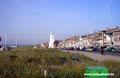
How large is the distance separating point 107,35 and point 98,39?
1041 cm

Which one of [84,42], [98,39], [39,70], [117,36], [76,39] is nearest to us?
[39,70]

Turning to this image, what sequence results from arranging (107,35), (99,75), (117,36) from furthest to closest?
(107,35), (117,36), (99,75)

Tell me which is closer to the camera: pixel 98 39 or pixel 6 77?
pixel 6 77

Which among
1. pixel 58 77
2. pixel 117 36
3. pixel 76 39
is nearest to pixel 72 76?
pixel 58 77

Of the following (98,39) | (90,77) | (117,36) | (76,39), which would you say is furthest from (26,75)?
(76,39)

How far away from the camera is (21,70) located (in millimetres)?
13648

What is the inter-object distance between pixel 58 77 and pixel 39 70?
138cm

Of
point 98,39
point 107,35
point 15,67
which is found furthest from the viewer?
point 98,39

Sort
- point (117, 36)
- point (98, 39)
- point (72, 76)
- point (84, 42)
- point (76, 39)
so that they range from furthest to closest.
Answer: point (76, 39)
point (84, 42)
point (98, 39)
point (117, 36)
point (72, 76)

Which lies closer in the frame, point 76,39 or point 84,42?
point 84,42

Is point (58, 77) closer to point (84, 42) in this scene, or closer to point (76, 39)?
point (84, 42)

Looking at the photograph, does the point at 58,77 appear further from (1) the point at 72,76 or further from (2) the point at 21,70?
(2) the point at 21,70

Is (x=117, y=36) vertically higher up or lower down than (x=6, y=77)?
higher up

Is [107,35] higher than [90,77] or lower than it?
higher
